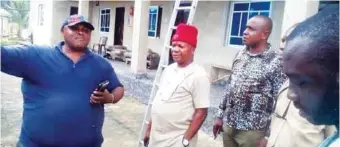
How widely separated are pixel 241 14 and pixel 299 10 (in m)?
3.42

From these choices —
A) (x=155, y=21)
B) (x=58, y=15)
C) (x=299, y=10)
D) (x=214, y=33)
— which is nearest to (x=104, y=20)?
(x=58, y=15)

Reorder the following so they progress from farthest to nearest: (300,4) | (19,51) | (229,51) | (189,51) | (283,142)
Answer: (229,51)
(300,4)
(189,51)
(19,51)
(283,142)

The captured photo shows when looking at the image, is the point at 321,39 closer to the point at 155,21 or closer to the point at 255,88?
the point at 255,88

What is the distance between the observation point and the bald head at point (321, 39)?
76 centimetres

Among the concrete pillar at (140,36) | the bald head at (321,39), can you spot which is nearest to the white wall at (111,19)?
the concrete pillar at (140,36)

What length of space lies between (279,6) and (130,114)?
3677 mm

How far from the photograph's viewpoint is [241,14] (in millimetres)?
7492

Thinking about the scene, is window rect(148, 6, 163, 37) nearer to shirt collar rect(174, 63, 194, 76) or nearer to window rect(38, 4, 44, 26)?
shirt collar rect(174, 63, 194, 76)

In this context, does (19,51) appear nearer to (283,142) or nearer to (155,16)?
(283,142)

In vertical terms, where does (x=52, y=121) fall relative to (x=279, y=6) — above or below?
below

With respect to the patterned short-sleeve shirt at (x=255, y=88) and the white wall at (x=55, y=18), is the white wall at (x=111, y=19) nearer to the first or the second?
the white wall at (x=55, y=18)

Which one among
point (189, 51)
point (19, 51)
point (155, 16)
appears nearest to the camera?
point (19, 51)

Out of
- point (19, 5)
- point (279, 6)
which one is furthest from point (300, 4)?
point (19, 5)

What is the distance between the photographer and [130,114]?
6012mm
